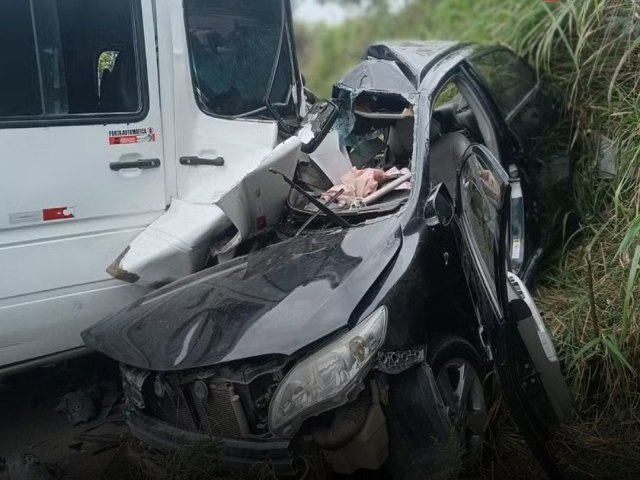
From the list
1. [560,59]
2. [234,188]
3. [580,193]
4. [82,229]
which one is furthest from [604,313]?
[82,229]

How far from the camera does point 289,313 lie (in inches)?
106

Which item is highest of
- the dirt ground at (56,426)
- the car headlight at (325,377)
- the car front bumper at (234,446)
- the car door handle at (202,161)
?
the car door handle at (202,161)

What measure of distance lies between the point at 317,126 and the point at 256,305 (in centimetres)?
124

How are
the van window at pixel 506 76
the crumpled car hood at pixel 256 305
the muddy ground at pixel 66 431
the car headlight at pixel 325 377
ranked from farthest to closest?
the van window at pixel 506 76 → the muddy ground at pixel 66 431 → the crumpled car hood at pixel 256 305 → the car headlight at pixel 325 377

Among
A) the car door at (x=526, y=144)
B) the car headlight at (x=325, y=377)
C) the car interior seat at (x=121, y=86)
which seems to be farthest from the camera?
the car door at (x=526, y=144)

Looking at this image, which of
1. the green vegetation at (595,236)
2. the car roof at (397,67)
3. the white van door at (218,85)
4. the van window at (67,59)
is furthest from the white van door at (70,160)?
the green vegetation at (595,236)

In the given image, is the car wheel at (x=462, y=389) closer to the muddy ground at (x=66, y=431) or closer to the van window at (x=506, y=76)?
the muddy ground at (x=66, y=431)

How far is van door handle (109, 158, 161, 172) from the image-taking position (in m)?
3.53

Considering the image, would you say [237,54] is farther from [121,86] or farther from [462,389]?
[462,389]

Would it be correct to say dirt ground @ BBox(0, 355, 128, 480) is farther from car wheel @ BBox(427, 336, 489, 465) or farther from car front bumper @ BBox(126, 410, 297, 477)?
car wheel @ BBox(427, 336, 489, 465)

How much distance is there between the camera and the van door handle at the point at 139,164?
3.53m

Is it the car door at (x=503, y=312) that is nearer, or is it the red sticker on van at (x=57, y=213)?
the car door at (x=503, y=312)

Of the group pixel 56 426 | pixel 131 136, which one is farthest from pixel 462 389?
pixel 56 426

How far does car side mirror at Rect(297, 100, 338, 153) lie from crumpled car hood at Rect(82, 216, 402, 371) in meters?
0.61
